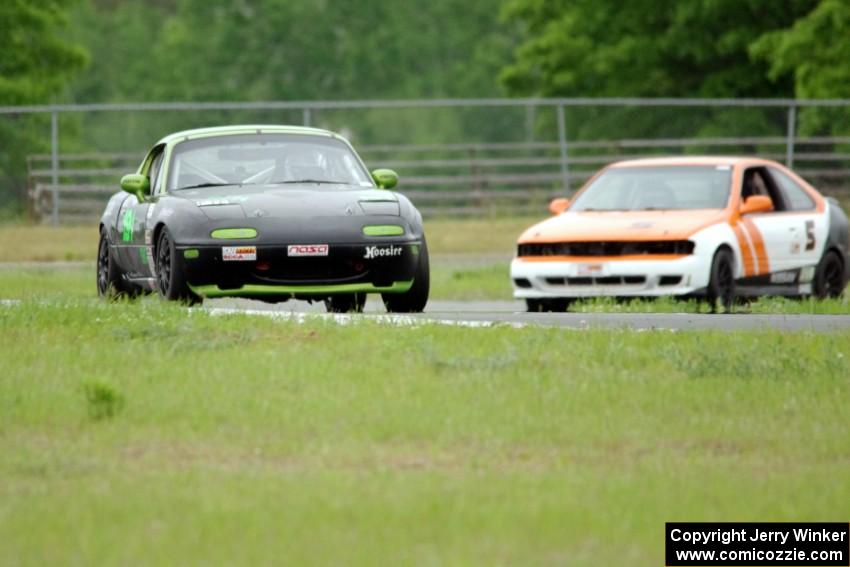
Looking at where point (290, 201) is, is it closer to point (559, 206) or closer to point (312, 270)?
point (312, 270)

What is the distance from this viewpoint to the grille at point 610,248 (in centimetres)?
1459

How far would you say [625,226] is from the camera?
14.9 m

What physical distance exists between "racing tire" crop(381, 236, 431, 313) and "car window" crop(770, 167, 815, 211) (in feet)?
14.0

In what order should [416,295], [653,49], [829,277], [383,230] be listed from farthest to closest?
[653,49] < [829,277] < [416,295] < [383,230]

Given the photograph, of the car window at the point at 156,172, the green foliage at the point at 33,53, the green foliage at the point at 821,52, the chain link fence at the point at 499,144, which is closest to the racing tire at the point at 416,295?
the car window at the point at 156,172

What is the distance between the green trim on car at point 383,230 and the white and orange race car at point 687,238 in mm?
2208

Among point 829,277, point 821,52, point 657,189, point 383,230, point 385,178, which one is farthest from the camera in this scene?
point 821,52

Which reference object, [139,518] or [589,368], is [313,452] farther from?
[589,368]

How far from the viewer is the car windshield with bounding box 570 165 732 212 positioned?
620 inches

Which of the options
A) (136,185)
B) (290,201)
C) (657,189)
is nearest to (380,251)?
(290,201)

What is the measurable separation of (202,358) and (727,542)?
415 centimetres

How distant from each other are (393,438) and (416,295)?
5761mm

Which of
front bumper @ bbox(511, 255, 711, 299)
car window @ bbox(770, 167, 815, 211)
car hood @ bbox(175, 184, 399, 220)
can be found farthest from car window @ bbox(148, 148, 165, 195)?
car window @ bbox(770, 167, 815, 211)

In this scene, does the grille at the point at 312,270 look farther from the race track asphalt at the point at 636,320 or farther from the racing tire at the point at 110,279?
the racing tire at the point at 110,279
